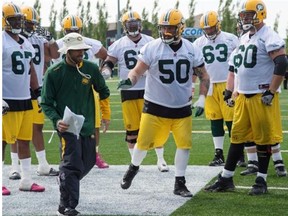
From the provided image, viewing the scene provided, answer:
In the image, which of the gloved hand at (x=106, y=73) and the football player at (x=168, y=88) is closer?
the football player at (x=168, y=88)

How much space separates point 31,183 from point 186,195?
5.35 ft

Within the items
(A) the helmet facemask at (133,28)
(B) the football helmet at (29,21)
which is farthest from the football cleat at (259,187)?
(B) the football helmet at (29,21)

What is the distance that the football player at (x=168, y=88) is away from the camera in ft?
24.8

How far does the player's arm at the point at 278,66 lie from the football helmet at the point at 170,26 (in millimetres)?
954

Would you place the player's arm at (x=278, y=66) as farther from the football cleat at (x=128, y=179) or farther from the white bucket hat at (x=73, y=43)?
the white bucket hat at (x=73, y=43)

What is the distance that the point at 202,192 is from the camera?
7668 millimetres

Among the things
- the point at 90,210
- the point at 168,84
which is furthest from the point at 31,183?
the point at 168,84

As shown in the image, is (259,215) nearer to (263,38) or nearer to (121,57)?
(263,38)

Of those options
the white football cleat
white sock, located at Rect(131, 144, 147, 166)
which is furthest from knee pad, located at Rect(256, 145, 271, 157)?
the white football cleat

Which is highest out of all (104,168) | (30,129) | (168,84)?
(168,84)

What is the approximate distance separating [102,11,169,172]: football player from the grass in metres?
0.65

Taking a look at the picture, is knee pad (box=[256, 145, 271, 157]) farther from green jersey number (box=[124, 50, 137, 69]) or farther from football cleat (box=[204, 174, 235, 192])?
green jersey number (box=[124, 50, 137, 69])

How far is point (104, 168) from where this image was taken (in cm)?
928

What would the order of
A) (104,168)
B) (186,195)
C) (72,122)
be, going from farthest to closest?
(104,168)
(186,195)
(72,122)
